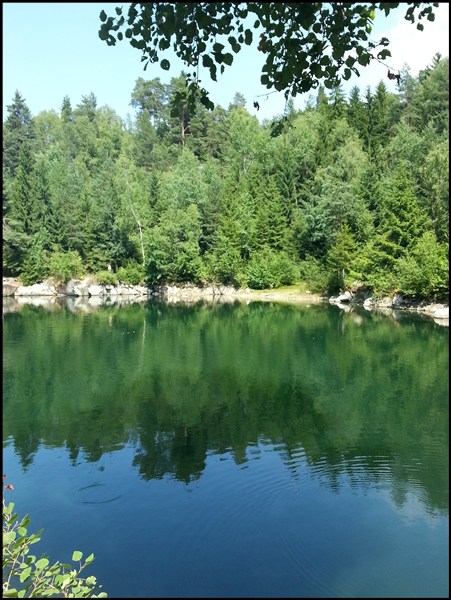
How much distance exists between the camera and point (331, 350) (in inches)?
1065

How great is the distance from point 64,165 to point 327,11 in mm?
78154

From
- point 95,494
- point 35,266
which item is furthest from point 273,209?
point 95,494

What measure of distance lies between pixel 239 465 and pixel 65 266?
49436mm

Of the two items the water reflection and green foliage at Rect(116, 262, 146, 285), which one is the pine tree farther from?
the water reflection

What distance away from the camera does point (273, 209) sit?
56875mm

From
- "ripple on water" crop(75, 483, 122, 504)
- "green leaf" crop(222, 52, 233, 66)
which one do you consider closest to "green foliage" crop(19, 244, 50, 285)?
"ripple on water" crop(75, 483, 122, 504)

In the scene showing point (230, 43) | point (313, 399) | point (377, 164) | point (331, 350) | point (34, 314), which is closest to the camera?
point (230, 43)

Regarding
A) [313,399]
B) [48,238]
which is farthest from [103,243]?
[313,399]

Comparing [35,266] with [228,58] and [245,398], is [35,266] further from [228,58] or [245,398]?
[228,58]

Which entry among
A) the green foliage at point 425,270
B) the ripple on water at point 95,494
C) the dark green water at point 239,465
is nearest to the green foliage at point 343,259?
the green foliage at point 425,270

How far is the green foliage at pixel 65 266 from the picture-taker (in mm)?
58625

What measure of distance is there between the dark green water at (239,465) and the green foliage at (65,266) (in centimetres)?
3254

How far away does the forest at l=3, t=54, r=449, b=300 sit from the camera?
44000mm

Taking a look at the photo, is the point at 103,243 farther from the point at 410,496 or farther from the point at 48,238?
the point at 410,496
